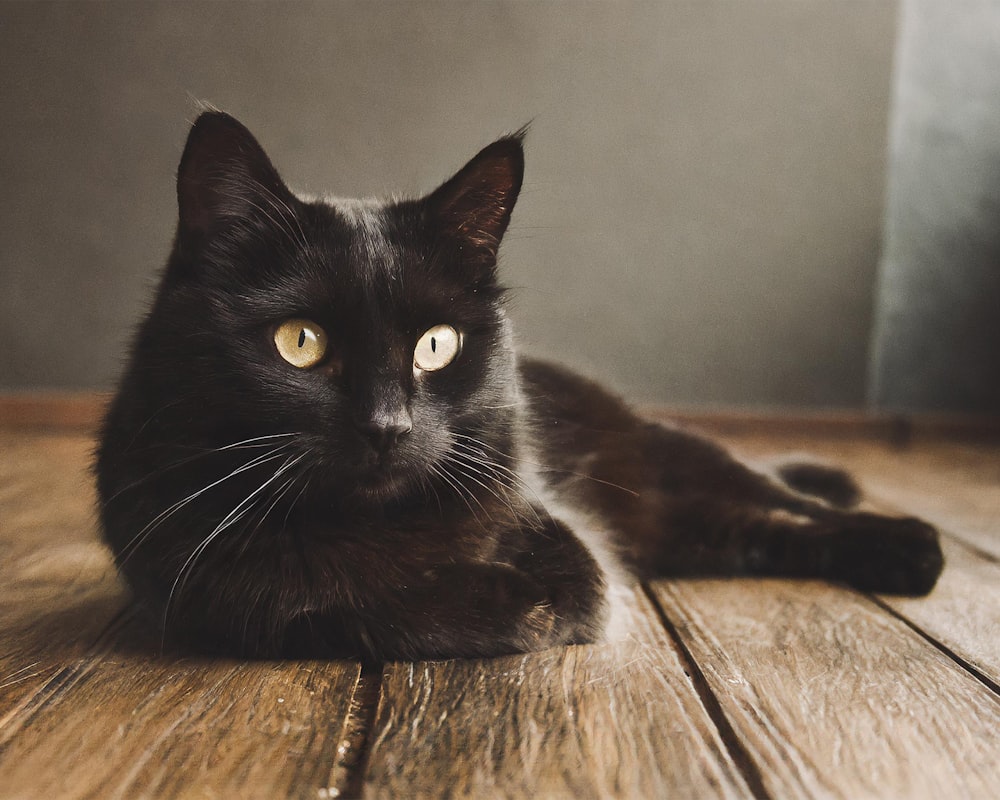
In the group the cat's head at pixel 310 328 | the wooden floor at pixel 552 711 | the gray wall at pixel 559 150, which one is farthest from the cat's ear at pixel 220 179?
the gray wall at pixel 559 150

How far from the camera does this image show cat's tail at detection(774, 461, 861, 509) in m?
1.45

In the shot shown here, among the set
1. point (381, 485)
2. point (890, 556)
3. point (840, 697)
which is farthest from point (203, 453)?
point (890, 556)

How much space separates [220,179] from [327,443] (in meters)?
0.28

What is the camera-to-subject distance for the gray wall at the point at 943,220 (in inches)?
107

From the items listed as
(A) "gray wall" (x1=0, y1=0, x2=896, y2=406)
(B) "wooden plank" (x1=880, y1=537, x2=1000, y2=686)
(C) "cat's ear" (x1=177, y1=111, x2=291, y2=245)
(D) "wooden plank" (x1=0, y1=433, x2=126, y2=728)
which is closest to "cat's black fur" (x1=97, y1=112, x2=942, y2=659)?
(C) "cat's ear" (x1=177, y1=111, x2=291, y2=245)

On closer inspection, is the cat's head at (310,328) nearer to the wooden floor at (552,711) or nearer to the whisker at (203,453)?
the whisker at (203,453)

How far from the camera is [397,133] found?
8.87 feet

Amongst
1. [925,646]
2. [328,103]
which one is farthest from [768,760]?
[328,103]

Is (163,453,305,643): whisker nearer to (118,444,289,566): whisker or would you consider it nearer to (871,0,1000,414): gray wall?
(118,444,289,566): whisker

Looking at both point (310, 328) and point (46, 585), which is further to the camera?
point (46, 585)

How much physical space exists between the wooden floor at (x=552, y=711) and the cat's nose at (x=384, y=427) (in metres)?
0.21

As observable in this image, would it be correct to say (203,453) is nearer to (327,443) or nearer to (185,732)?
(327,443)

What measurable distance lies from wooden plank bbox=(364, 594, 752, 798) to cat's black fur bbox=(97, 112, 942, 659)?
0.05 meters

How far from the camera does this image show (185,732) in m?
0.66
